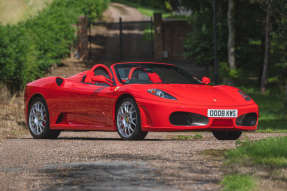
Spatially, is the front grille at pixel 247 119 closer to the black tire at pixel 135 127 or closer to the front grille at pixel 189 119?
the front grille at pixel 189 119

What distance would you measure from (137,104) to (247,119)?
193cm

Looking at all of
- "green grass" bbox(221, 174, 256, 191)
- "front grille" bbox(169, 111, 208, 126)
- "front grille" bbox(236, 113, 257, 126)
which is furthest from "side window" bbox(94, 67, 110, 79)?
"green grass" bbox(221, 174, 256, 191)

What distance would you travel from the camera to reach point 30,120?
42.8 ft

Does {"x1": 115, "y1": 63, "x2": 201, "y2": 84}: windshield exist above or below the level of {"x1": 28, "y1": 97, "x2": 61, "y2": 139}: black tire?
above

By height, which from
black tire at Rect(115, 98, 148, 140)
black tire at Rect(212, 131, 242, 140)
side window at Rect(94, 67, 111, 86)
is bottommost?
black tire at Rect(212, 131, 242, 140)

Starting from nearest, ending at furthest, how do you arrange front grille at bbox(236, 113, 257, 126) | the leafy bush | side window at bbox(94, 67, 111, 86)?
front grille at bbox(236, 113, 257, 126) → side window at bbox(94, 67, 111, 86) → the leafy bush

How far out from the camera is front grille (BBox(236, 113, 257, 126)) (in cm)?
1089

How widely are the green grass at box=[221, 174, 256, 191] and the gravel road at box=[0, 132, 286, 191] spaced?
0.10 metres

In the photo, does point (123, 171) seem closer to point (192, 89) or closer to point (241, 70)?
point (192, 89)

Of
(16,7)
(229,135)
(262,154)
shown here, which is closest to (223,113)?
(229,135)

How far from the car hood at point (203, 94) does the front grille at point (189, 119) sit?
0.20 m

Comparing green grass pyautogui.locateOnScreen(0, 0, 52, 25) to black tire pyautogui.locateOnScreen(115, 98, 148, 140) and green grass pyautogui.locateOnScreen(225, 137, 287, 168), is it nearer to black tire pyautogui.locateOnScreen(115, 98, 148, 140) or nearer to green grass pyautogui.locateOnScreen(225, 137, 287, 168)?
black tire pyautogui.locateOnScreen(115, 98, 148, 140)

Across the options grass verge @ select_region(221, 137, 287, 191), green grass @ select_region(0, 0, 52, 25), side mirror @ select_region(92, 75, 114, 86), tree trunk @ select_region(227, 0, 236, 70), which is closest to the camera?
grass verge @ select_region(221, 137, 287, 191)

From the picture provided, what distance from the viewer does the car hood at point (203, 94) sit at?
10.5 meters
